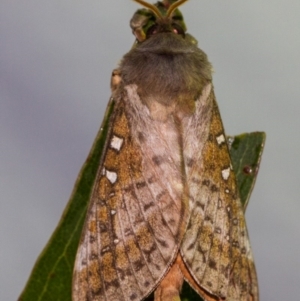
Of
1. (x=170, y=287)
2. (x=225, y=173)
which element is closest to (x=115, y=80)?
(x=225, y=173)

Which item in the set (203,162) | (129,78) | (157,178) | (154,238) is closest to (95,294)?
(154,238)

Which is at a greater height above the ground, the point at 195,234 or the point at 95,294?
the point at 195,234

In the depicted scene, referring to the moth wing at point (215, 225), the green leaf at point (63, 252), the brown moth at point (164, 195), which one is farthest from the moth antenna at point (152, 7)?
the green leaf at point (63, 252)

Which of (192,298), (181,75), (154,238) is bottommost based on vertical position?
(192,298)

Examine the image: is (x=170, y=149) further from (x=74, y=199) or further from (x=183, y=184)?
(x=74, y=199)

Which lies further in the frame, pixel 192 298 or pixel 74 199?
pixel 192 298

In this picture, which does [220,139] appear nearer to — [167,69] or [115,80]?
[167,69]

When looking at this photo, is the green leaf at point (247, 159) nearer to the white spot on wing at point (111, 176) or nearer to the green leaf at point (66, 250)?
the green leaf at point (66, 250)

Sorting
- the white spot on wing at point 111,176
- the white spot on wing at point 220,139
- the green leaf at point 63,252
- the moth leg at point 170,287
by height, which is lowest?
the moth leg at point 170,287
